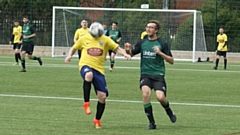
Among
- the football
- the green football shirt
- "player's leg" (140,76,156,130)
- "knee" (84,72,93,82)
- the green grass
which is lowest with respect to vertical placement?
the green grass

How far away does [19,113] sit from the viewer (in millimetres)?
14516

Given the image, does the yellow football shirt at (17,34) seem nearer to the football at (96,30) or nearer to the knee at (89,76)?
the football at (96,30)

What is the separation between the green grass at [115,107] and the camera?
12492 mm

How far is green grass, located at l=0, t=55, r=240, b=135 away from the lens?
41.0ft

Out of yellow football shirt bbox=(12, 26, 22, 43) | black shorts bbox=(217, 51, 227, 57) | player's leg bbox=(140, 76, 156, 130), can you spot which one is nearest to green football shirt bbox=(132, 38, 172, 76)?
player's leg bbox=(140, 76, 156, 130)

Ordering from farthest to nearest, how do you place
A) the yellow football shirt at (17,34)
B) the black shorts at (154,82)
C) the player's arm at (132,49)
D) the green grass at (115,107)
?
the yellow football shirt at (17,34) < the player's arm at (132,49) < the black shorts at (154,82) < the green grass at (115,107)

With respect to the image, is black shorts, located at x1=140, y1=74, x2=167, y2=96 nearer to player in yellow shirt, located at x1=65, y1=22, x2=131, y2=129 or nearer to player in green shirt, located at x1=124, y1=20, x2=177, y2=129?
player in green shirt, located at x1=124, y1=20, x2=177, y2=129

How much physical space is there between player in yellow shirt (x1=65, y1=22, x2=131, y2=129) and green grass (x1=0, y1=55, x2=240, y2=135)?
1.57 ft

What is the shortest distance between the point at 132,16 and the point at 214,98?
2495cm

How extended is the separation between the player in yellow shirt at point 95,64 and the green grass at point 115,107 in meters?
0.48

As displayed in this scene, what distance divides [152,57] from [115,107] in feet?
11.7

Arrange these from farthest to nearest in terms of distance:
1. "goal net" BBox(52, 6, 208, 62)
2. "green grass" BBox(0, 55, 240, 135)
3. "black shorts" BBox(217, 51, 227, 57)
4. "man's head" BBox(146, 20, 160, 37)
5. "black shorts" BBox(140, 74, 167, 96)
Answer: "goal net" BBox(52, 6, 208, 62) < "black shorts" BBox(217, 51, 227, 57) < "black shorts" BBox(140, 74, 167, 96) < "man's head" BBox(146, 20, 160, 37) < "green grass" BBox(0, 55, 240, 135)

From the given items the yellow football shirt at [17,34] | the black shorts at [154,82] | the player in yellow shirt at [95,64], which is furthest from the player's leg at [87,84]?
the yellow football shirt at [17,34]

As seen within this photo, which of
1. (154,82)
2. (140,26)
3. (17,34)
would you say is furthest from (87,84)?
(140,26)
